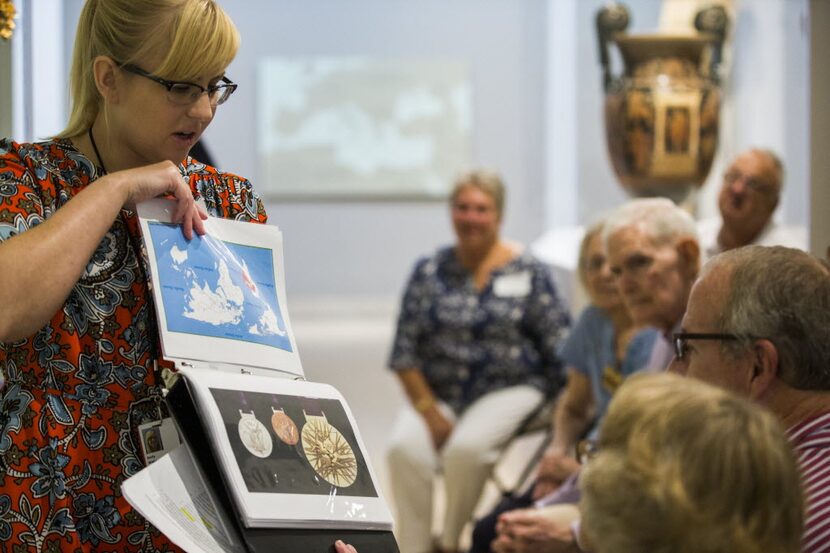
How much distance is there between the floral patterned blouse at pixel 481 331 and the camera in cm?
541

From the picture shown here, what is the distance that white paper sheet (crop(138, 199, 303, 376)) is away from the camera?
159 centimetres

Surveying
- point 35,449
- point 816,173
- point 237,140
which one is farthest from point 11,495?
point 237,140

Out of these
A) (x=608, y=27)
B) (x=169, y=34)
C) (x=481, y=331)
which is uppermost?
(x=608, y=27)

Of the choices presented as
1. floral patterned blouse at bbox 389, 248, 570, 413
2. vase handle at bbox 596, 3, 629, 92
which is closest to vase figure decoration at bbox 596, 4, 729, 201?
vase handle at bbox 596, 3, 629, 92

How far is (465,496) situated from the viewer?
5.07 meters

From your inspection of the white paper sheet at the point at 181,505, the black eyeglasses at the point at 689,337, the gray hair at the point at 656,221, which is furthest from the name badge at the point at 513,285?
the white paper sheet at the point at 181,505

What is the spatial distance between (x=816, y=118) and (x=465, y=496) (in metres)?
2.44

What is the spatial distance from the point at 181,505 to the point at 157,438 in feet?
0.52

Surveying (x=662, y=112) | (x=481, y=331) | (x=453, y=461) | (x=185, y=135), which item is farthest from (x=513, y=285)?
→ (x=185, y=135)

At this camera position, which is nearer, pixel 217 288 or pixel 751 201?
pixel 217 288

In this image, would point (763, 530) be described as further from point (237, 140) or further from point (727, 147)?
point (237, 140)

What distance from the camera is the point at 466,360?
546 cm

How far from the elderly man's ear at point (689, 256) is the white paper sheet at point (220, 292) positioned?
1814mm

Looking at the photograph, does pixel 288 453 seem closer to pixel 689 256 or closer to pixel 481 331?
pixel 689 256
